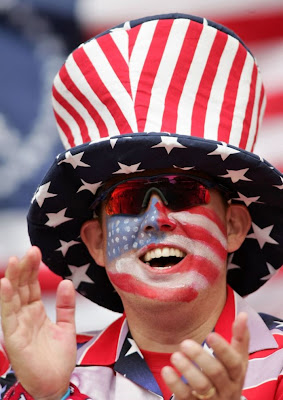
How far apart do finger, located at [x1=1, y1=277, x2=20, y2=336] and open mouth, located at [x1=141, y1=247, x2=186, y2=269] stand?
0.52 m

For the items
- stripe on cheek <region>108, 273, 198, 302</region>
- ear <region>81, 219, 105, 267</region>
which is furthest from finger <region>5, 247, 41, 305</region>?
ear <region>81, 219, 105, 267</region>

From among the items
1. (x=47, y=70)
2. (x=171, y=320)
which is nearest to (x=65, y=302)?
(x=171, y=320)

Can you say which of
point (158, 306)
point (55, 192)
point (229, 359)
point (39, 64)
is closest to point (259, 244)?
point (158, 306)

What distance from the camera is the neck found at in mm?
2779

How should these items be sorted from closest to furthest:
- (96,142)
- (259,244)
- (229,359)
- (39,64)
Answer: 1. (229,359)
2. (96,142)
3. (259,244)
4. (39,64)

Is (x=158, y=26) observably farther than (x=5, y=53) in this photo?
No

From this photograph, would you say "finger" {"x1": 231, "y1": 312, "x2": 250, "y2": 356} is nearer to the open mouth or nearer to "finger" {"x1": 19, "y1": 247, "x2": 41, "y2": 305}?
"finger" {"x1": 19, "y1": 247, "x2": 41, "y2": 305}

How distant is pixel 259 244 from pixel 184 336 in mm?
437

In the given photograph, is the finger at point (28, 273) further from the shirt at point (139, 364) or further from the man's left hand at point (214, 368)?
the man's left hand at point (214, 368)

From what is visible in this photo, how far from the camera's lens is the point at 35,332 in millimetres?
2426

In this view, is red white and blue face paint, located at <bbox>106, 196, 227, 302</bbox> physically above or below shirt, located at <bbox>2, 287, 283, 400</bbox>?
above

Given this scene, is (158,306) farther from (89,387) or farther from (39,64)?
(39,64)

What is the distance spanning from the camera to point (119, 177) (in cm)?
289

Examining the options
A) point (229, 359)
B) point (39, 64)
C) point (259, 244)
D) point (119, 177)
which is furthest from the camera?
point (39, 64)
